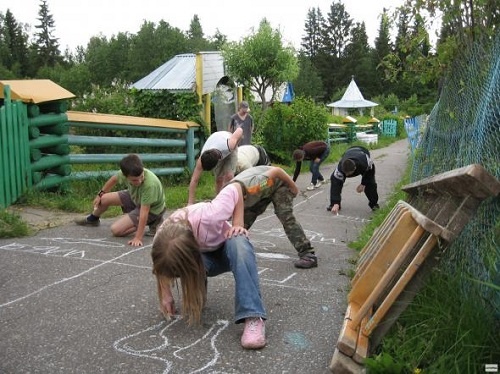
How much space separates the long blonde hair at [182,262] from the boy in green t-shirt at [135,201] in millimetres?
2258

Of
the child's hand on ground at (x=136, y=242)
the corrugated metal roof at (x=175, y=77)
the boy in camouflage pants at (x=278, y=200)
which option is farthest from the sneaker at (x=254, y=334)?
the corrugated metal roof at (x=175, y=77)

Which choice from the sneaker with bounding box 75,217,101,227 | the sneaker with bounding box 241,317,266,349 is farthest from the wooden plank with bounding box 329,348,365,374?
the sneaker with bounding box 75,217,101,227

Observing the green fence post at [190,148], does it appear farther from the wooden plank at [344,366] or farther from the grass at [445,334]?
the wooden plank at [344,366]

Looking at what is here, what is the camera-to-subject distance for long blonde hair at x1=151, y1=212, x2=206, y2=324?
10.2 feet

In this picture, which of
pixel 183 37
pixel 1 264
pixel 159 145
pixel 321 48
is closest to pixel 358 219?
pixel 159 145

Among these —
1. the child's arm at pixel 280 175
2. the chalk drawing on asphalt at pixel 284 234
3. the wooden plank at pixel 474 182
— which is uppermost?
the wooden plank at pixel 474 182

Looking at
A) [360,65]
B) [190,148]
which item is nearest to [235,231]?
[190,148]

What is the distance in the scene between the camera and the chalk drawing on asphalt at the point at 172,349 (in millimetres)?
2875

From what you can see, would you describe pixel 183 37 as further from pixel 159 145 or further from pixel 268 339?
pixel 268 339

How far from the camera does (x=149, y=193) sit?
18.4 ft

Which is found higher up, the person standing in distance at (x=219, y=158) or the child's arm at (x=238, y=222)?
the person standing in distance at (x=219, y=158)

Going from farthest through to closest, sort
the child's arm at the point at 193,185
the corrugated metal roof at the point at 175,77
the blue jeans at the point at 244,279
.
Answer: the corrugated metal roof at the point at 175,77, the child's arm at the point at 193,185, the blue jeans at the point at 244,279

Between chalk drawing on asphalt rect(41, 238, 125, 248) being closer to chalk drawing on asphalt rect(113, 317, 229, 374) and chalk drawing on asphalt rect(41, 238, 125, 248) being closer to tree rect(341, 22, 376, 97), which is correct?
chalk drawing on asphalt rect(113, 317, 229, 374)

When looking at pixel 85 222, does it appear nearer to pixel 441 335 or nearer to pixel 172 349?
pixel 172 349
